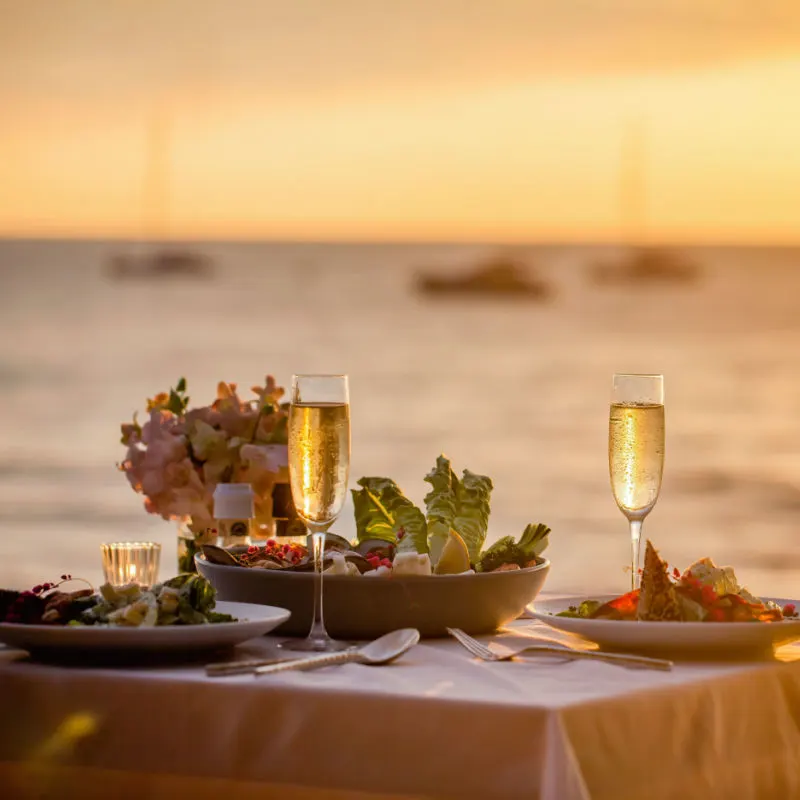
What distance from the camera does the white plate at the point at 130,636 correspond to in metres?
1.57

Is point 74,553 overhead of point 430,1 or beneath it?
beneath

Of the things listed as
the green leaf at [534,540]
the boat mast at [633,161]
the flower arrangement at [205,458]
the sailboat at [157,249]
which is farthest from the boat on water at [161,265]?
the green leaf at [534,540]

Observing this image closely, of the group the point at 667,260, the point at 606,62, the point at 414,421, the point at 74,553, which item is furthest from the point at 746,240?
the point at 74,553

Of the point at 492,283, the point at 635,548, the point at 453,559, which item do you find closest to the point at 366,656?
the point at 453,559

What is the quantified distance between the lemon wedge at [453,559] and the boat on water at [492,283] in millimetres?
35282

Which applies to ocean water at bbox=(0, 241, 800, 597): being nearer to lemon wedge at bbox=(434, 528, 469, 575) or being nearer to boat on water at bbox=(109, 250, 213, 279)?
lemon wedge at bbox=(434, 528, 469, 575)

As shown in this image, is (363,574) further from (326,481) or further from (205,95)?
(205,95)

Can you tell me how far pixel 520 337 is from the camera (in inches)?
1073

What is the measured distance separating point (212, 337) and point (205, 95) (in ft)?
20.9

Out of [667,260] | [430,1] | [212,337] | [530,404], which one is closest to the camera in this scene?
[530,404]

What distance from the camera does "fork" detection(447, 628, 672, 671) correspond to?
1.60 meters

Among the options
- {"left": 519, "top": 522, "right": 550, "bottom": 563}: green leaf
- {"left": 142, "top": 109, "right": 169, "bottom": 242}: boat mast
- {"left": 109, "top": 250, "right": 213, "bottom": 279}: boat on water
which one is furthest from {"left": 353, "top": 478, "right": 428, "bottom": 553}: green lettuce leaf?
{"left": 109, "top": 250, "right": 213, "bottom": 279}: boat on water

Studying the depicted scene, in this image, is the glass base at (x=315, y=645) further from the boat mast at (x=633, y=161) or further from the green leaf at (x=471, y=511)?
the boat mast at (x=633, y=161)

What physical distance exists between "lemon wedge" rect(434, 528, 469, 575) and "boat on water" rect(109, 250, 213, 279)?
36.2 meters
